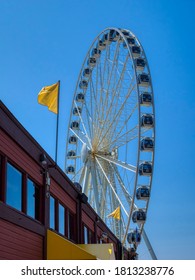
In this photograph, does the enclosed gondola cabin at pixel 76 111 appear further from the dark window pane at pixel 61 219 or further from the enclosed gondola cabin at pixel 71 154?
the dark window pane at pixel 61 219

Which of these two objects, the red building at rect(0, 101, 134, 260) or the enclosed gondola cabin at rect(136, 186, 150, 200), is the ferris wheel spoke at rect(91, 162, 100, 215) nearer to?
the enclosed gondola cabin at rect(136, 186, 150, 200)

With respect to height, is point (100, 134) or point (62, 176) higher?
point (100, 134)

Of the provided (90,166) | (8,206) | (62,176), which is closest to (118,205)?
(90,166)

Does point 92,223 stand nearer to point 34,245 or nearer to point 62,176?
point 62,176

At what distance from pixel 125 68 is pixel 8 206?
23.2 meters

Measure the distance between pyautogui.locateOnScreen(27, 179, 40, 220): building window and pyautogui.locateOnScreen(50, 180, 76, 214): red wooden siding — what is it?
1.36 meters

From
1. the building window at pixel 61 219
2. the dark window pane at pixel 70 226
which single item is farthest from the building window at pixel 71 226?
the building window at pixel 61 219

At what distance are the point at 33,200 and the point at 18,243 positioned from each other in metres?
2.27

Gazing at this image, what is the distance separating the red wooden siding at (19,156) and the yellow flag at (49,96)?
11.6ft

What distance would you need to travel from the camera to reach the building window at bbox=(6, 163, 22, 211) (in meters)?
14.1

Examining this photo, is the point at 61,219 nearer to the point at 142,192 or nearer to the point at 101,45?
the point at 142,192

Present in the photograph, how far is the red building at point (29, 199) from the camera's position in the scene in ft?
44.6
